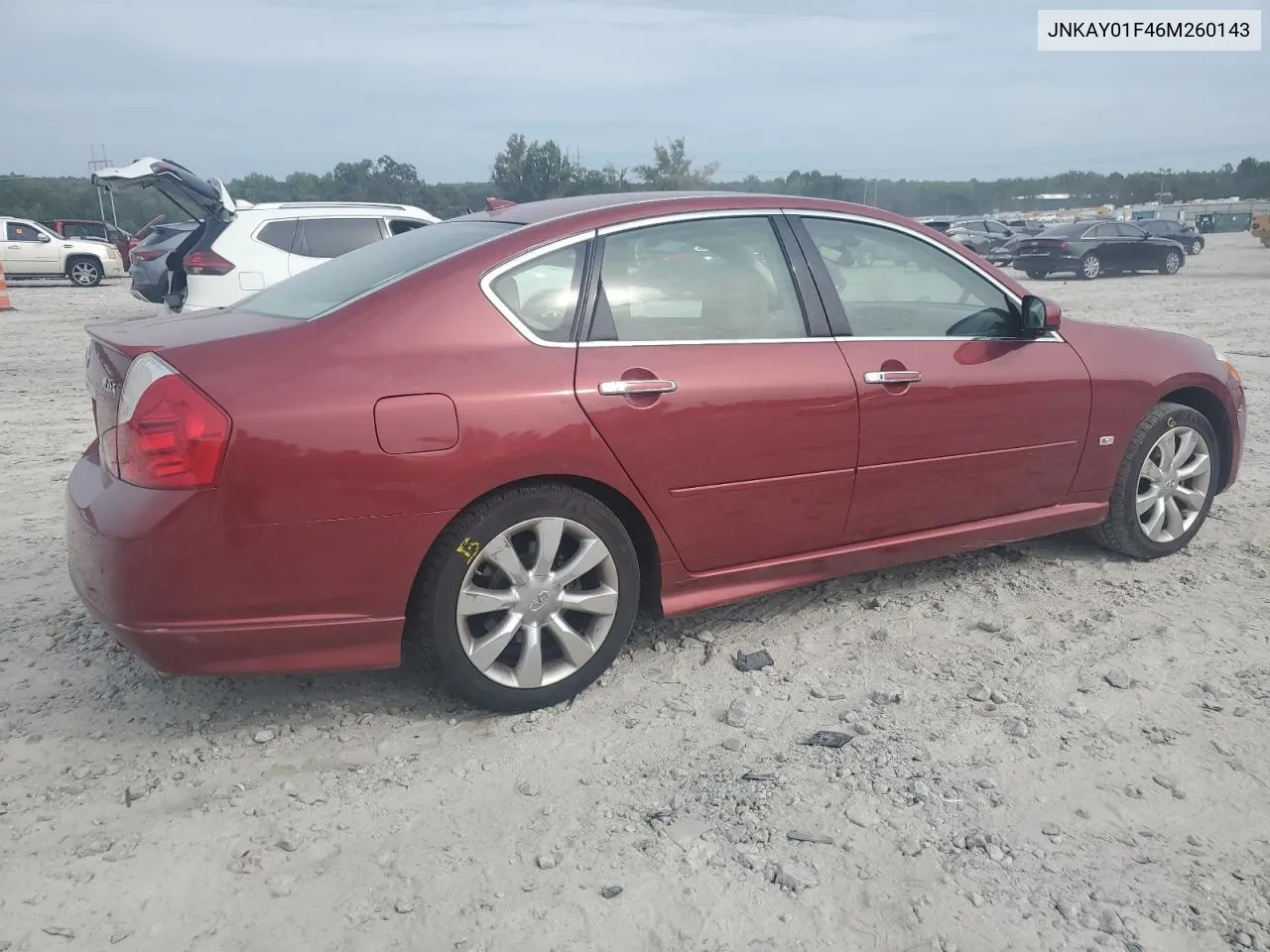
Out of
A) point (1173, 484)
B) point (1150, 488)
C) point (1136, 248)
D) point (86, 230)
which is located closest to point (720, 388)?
point (1150, 488)

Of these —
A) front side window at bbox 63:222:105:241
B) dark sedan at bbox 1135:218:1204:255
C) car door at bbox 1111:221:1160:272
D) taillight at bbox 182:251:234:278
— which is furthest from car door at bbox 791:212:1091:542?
front side window at bbox 63:222:105:241

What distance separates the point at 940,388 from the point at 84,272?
2364 centimetres

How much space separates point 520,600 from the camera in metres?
3.20

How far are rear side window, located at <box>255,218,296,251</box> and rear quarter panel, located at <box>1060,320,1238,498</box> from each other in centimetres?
817

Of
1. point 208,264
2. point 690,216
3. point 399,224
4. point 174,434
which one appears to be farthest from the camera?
point 399,224

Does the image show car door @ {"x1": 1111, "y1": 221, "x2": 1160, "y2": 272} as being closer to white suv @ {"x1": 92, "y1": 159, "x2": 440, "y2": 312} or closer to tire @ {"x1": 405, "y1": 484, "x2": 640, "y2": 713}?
white suv @ {"x1": 92, "y1": 159, "x2": 440, "y2": 312}

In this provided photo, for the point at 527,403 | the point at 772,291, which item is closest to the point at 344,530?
the point at 527,403

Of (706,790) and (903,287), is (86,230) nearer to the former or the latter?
(903,287)

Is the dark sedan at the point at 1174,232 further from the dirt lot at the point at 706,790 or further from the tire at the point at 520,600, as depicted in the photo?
the tire at the point at 520,600

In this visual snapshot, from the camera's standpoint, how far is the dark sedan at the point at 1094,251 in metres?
24.0

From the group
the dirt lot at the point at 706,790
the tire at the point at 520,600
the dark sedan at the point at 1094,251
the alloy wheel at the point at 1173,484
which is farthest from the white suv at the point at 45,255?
the alloy wheel at the point at 1173,484

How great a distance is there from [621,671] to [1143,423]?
258cm

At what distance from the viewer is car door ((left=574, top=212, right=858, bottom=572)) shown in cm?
330

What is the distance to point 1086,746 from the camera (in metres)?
3.11
